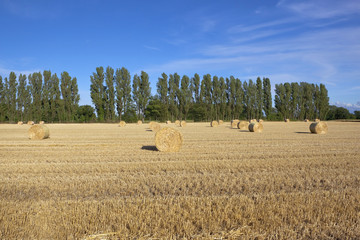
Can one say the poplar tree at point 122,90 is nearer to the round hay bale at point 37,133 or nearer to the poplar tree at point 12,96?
the poplar tree at point 12,96

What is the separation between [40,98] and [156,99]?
25.7 meters

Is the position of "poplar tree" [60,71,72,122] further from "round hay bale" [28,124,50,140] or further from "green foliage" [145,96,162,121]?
"round hay bale" [28,124,50,140]

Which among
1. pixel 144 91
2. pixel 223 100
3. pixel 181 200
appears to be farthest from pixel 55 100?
pixel 181 200

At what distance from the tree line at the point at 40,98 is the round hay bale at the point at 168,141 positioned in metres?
50.8

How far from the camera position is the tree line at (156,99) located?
56125 millimetres

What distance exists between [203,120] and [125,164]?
56829 millimetres

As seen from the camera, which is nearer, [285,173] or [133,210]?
[133,210]

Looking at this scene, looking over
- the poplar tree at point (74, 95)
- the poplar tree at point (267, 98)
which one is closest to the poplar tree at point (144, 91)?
the poplar tree at point (74, 95)

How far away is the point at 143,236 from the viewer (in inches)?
135

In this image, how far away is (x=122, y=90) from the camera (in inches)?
2339

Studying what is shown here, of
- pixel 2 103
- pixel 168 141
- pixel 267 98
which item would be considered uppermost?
pixel 267 98

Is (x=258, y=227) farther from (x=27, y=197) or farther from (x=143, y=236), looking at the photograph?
(x=27, y=197)

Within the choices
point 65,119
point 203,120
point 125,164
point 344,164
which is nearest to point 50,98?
A: point 65,119

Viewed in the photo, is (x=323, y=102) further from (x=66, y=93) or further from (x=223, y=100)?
(x=66, y=93)
